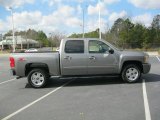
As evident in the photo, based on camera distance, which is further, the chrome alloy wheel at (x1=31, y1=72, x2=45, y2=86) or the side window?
the side window

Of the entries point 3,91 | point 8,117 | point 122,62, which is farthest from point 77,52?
point 8,117

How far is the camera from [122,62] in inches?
436

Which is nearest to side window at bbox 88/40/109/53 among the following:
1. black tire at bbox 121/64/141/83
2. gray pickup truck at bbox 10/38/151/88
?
gray pickup truck at bbox 10/38/151/88

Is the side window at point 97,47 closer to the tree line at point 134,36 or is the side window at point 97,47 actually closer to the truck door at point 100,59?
the truck door at point 100,59

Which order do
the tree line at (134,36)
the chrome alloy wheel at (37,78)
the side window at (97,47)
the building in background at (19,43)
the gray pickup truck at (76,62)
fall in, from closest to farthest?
the gray pickup truck at (76,62) < the chrome alloy wheel at (37,78) < the side window at (97,47) < the tree line at (134,36) < the building in background at (19,43)

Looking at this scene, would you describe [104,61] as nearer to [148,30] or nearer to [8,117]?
[8,117]

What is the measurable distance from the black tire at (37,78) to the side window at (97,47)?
204cm

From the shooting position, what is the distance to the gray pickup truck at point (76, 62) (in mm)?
10742

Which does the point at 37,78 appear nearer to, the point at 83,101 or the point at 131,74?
the point at 83,101

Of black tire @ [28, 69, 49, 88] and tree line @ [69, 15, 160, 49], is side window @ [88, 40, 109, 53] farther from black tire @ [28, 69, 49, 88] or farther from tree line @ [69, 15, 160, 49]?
tree line @ [69, 15, 160, 49]

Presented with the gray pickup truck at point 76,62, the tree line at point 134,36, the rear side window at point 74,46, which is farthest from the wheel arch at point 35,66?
the tree line at point 134,36

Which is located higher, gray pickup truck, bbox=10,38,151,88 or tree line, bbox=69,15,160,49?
tree line, bbox=69,15,160,49

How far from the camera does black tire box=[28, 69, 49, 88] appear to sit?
1083 centimetres

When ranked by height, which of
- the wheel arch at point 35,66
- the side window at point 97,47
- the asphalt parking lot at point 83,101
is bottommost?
the asphalt parking lot at point 83,101
